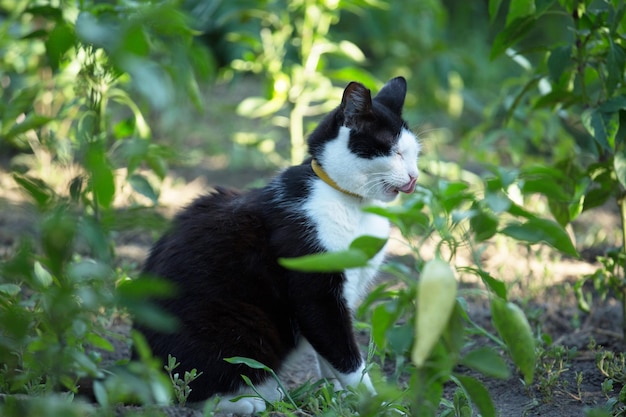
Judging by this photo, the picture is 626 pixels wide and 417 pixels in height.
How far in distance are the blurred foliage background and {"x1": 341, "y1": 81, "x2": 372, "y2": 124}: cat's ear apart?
327 mm

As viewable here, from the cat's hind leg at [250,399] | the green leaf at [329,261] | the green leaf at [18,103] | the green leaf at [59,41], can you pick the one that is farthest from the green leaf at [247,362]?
the green leaf at [18,103]

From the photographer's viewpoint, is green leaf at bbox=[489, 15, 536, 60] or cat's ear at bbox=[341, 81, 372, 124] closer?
cat's ear at bbox=[341, 81, 372, 124]

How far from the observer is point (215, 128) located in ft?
18.9

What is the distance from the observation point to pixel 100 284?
162 cm

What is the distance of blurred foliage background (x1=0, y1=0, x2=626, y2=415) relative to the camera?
1332 millimetres

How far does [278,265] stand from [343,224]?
24cm

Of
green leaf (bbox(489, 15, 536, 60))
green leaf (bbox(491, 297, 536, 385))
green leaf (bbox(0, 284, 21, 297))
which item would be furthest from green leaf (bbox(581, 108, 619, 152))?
green leaf (bbox(0, 284, 21, 297))

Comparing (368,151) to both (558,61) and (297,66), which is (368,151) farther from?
(297,66)

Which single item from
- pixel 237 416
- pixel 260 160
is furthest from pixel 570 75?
pixel 260 160

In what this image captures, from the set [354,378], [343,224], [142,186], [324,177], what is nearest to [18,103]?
[142,186]

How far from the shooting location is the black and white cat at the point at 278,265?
2.11m

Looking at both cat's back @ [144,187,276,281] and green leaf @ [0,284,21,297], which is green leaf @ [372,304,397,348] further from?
green leaf @ [0,284,21,297]

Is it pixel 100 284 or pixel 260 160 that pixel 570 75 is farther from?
pixel 260 160

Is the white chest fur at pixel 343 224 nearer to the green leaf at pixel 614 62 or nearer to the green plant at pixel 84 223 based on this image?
the green plant at pixel 84 223
